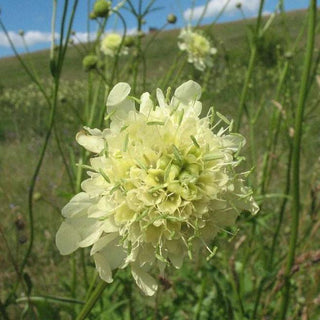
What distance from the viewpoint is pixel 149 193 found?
654 millimetres

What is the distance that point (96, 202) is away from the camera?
0.69 m

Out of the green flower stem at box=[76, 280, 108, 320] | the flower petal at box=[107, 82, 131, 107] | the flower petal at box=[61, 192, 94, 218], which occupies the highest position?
the flower petal at box=[107, 82, 131, 107]

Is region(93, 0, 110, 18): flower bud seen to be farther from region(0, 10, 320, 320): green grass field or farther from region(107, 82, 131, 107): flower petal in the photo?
region(107, 82, 131, 107): flower petal

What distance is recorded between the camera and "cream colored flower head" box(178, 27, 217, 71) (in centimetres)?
215

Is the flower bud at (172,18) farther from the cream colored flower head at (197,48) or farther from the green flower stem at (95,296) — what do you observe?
the green flower stem at (95,296)

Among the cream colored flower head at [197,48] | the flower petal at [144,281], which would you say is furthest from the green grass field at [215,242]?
the flower petal at [144,281]

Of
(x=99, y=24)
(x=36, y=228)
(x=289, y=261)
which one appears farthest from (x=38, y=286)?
(x=289, y=261)

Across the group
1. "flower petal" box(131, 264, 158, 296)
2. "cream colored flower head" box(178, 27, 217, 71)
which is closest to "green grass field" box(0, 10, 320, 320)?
"cream colored flower head" box(178, 27, 217, 71)

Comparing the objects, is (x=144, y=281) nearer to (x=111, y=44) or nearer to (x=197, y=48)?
(x=197, y=48)

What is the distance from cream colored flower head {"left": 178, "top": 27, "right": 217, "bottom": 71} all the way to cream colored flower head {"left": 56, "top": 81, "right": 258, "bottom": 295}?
1.50 m

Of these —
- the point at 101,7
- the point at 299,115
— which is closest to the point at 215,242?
the point at 299,115

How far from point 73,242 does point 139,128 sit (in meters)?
0.19

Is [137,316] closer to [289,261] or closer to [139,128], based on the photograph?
[289,261]

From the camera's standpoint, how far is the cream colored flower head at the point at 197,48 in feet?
7.05
